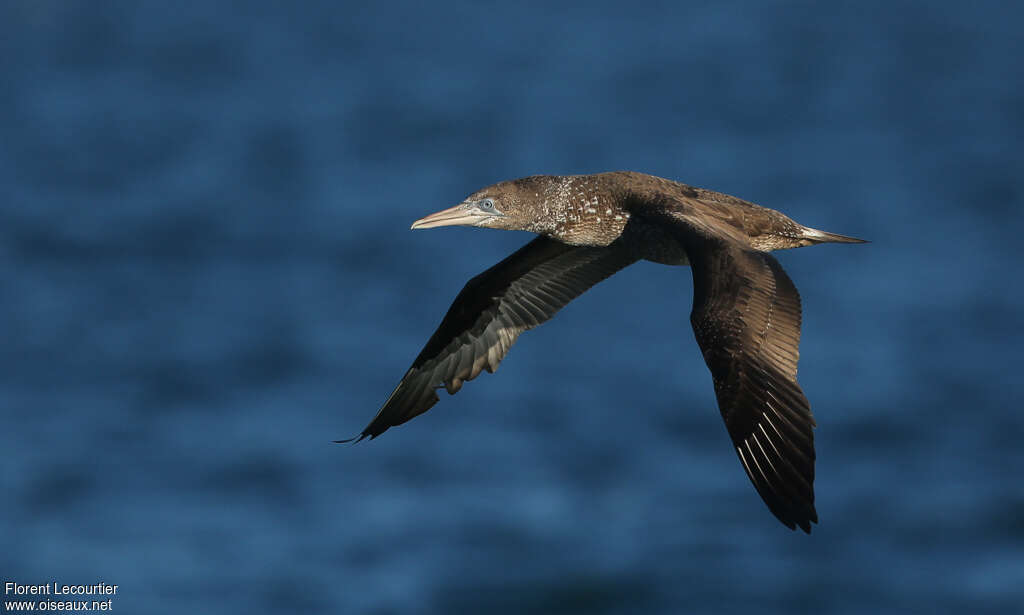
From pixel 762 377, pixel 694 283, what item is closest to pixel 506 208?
pixel 694 283

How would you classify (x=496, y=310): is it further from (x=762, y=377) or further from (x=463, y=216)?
(x=762, y=377)

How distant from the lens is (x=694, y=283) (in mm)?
14555

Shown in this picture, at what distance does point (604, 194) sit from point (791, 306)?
3.11 metres

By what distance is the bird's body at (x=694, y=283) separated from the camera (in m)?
14.2

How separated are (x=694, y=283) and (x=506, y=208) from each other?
3.35 metres

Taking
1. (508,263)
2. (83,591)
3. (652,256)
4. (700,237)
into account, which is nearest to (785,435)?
(700,237)

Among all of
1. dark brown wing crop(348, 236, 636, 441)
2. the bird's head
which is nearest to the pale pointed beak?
the bird's head

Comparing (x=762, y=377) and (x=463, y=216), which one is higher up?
(x=463, y=216)

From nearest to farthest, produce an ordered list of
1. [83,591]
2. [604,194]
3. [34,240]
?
[604,194] < [83,591] < [34,240]

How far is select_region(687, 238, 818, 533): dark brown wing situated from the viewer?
14.1m

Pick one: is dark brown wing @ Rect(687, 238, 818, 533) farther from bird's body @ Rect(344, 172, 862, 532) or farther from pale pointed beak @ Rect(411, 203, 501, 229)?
pale pointed beak @ Rect(411, 203, 501, 229)

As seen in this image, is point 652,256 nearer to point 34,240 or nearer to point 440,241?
point 440,241

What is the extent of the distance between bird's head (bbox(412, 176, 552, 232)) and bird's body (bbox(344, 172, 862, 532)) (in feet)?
0.04

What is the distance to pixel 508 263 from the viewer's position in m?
19.1
